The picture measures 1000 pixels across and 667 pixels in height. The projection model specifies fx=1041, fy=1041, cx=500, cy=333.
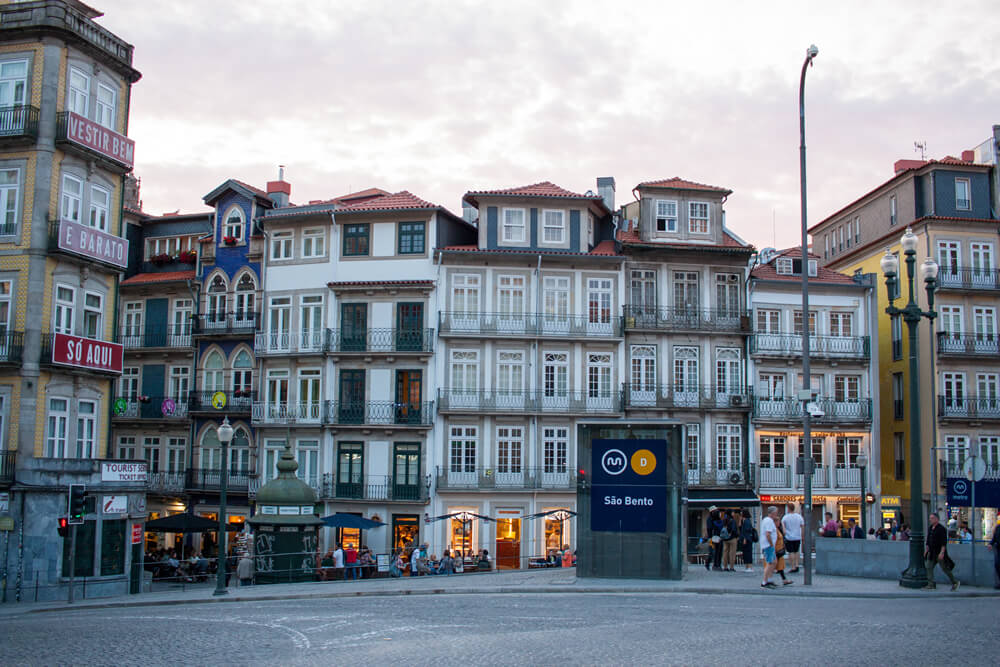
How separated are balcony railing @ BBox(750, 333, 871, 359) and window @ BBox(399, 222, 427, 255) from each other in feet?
51.6

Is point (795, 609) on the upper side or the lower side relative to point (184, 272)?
lower

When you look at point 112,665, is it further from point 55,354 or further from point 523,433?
point 523,433

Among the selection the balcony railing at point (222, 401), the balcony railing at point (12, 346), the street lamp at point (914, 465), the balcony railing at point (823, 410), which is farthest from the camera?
the balcony railing at point (222, 401)

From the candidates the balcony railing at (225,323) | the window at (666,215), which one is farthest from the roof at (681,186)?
the balcony railing at (225,323)

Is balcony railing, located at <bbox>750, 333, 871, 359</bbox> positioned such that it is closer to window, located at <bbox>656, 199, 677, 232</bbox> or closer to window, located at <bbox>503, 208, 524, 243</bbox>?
window, located at <bbox>656, 199, 677, 232</bbox>

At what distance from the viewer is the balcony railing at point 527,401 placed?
45406 mm

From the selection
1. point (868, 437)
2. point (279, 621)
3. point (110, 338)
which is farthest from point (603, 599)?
point (868, 437)

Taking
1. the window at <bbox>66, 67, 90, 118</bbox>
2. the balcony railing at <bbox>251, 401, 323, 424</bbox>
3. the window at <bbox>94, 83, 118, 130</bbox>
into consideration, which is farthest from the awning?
the window at <bbox>66, 67, 90, 118</bbox>

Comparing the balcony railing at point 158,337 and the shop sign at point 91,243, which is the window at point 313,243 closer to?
the balcony railing at point 158,337

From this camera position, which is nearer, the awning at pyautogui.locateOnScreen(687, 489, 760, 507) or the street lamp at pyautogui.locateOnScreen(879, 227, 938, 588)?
the street lamp at pyautogui.locateOnScreen(879, 227, 938, 588)

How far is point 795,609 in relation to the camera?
18.6 m

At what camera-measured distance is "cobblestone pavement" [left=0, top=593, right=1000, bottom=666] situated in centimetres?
1370

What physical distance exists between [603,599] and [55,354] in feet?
71.9

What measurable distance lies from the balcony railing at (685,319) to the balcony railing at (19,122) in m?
25.0
